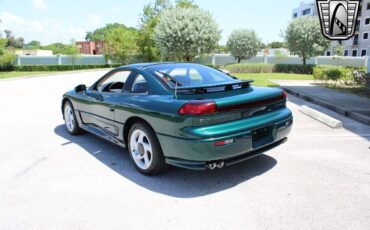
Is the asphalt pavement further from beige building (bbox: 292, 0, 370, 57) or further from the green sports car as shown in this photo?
beige building (bbox: 292, 0, 370, 57)

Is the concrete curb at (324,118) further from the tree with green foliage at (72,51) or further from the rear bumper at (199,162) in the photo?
the tree with green foliage at (72,51)

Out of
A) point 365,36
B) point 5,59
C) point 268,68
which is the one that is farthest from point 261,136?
point 365,36

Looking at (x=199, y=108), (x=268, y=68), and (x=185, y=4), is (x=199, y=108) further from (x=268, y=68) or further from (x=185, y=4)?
(x=185, y=4)

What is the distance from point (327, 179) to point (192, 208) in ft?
6.05

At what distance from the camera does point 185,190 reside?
3.64m

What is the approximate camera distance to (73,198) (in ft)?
11.5

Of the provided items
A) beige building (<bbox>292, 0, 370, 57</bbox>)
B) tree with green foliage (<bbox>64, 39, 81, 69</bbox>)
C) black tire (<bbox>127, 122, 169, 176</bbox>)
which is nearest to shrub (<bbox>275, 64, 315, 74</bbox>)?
black tire (<bbox>127, 122, 169, 176</bbox>)

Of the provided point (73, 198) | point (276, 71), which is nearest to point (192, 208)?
point (73, 198)

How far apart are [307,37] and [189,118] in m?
28.3

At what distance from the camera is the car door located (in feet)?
15.1

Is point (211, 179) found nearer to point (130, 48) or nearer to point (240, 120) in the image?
point (240, 120)

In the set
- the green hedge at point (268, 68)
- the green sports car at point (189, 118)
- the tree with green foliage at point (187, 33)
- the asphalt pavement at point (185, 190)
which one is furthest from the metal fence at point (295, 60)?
the green sports car at point (189, 118)

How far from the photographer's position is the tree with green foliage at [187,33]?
25344 millimetres

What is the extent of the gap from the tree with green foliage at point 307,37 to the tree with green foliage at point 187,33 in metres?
7.68
